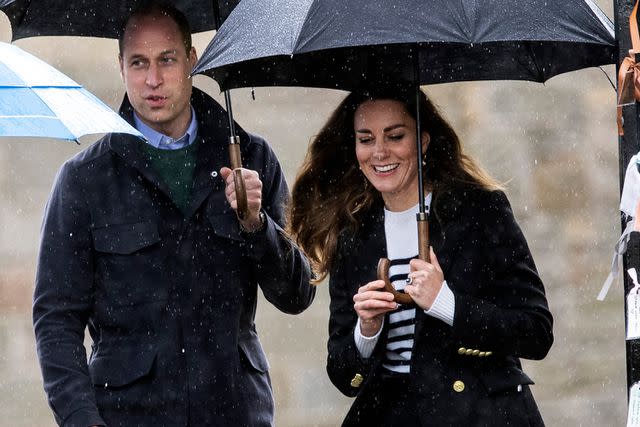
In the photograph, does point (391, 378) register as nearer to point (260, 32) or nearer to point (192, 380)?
point (192, 380)

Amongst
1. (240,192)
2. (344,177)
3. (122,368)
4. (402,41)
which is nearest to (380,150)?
(344,177)

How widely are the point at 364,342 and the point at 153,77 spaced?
3.76 ft

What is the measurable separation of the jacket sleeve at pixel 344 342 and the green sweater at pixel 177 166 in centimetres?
58

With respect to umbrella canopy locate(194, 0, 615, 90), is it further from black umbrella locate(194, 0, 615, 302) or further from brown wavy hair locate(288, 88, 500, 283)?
brown wavy hair locate(288, 88, 500, 283)

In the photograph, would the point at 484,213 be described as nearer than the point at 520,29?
No

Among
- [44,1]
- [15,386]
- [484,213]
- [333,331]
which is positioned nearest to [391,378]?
[333,331]

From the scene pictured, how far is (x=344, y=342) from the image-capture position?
5.32 meters

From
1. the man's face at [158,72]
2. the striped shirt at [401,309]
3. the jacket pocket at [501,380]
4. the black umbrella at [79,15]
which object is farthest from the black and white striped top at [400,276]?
the black umbrella at [79,15]

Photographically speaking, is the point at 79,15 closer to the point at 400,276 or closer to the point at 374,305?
the point at 400,276

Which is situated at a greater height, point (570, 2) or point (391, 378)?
point (570, 2)

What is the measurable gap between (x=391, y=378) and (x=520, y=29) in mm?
1209

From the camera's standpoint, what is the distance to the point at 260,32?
5086 mm

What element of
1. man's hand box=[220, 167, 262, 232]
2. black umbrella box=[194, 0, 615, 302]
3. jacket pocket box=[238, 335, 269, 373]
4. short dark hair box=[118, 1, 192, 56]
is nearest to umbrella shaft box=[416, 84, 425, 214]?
black umbrella box=[194, 0, 615, 302]

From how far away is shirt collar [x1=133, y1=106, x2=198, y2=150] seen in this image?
5555mm
